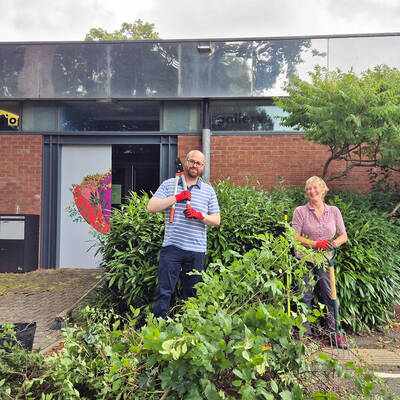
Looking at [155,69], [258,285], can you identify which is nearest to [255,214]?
[258,285]

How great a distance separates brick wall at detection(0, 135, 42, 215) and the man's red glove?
620 centimetres

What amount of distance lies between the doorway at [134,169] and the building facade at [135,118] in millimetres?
26

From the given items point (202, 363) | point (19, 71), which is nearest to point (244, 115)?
point (19, 71)

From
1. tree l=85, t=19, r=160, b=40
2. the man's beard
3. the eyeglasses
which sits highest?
tree l=85, t=19, r=160, b=40

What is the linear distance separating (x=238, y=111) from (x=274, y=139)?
3.40 feet

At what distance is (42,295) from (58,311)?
123 centimetres

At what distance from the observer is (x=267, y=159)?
8.80m

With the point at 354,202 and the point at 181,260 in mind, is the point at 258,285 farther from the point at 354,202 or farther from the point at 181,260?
the point at 354,202

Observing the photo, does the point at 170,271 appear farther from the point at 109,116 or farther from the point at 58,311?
the point at 109,116

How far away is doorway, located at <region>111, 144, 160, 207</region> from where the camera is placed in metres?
9.41

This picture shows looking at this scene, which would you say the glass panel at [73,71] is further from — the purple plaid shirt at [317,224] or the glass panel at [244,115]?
the purple plaid shirt at [317,224]

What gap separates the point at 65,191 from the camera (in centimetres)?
927

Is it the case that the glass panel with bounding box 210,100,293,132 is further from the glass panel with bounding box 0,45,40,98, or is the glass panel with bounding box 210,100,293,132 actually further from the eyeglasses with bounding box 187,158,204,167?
the eyeglasses with bounding box 187,158,204,167

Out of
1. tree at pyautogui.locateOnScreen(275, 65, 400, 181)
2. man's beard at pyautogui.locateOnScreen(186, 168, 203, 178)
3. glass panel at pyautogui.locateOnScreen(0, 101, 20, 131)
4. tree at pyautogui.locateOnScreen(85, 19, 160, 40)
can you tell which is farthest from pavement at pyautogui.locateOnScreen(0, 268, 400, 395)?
tree at pyautogui.locateOnScreen(85, 19, 160, 40)
